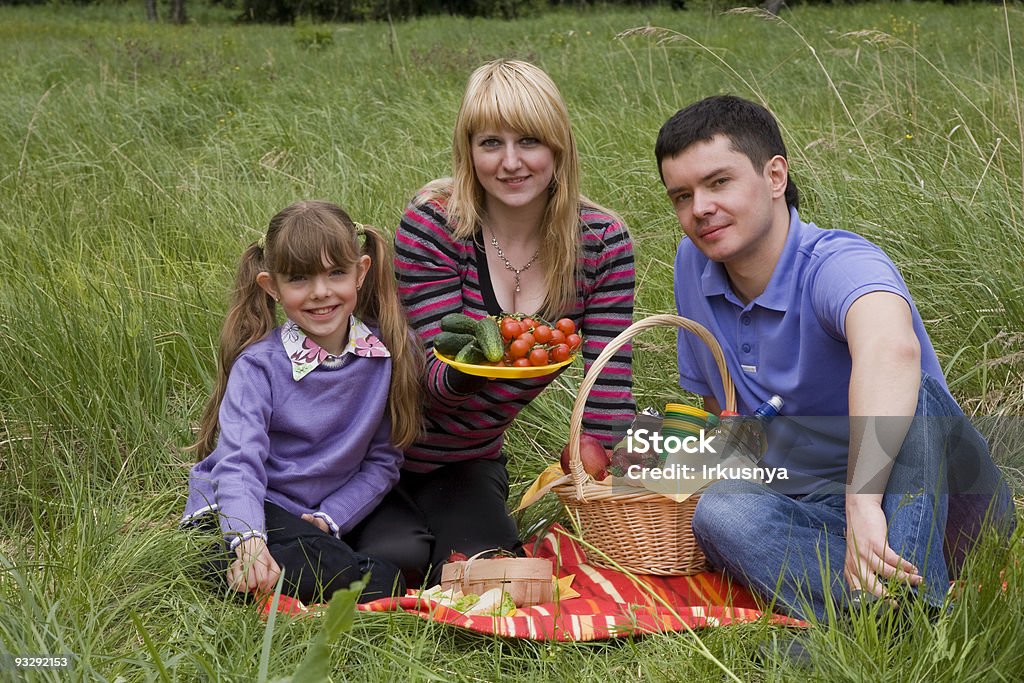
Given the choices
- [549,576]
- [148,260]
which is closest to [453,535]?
[549,576]

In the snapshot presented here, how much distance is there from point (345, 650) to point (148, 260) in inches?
99.0

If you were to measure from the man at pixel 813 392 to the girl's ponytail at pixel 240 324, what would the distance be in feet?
3.87

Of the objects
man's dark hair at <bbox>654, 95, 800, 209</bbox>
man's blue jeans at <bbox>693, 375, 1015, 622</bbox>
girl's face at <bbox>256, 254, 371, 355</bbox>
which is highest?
man's dark hair at <bbox>654, 95, 800, 209</bbox>

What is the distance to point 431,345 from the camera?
299 centimetres

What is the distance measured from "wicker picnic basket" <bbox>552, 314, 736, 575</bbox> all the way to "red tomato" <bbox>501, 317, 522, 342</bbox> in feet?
0.79

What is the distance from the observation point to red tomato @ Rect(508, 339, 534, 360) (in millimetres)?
2676

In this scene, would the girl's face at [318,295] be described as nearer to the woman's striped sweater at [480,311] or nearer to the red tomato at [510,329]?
the woman's striped sweater at [480,311]

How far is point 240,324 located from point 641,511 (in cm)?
123

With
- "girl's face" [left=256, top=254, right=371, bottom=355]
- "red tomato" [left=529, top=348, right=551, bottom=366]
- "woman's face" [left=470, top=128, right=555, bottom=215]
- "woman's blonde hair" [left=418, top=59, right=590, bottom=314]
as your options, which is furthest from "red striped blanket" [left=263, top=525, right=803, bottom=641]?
"woman's face" [left=470, top=128, right=555, bottom=215]

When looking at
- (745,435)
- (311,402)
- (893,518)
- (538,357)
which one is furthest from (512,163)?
(893,518)

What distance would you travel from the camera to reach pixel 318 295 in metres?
2.72

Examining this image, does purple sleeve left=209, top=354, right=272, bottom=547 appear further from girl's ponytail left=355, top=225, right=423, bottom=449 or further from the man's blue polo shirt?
the man's blue polo shirt

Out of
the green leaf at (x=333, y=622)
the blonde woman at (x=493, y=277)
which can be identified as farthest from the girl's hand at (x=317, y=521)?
the green leaf at (x=333, y=622)

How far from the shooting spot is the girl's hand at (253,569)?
237 cm
